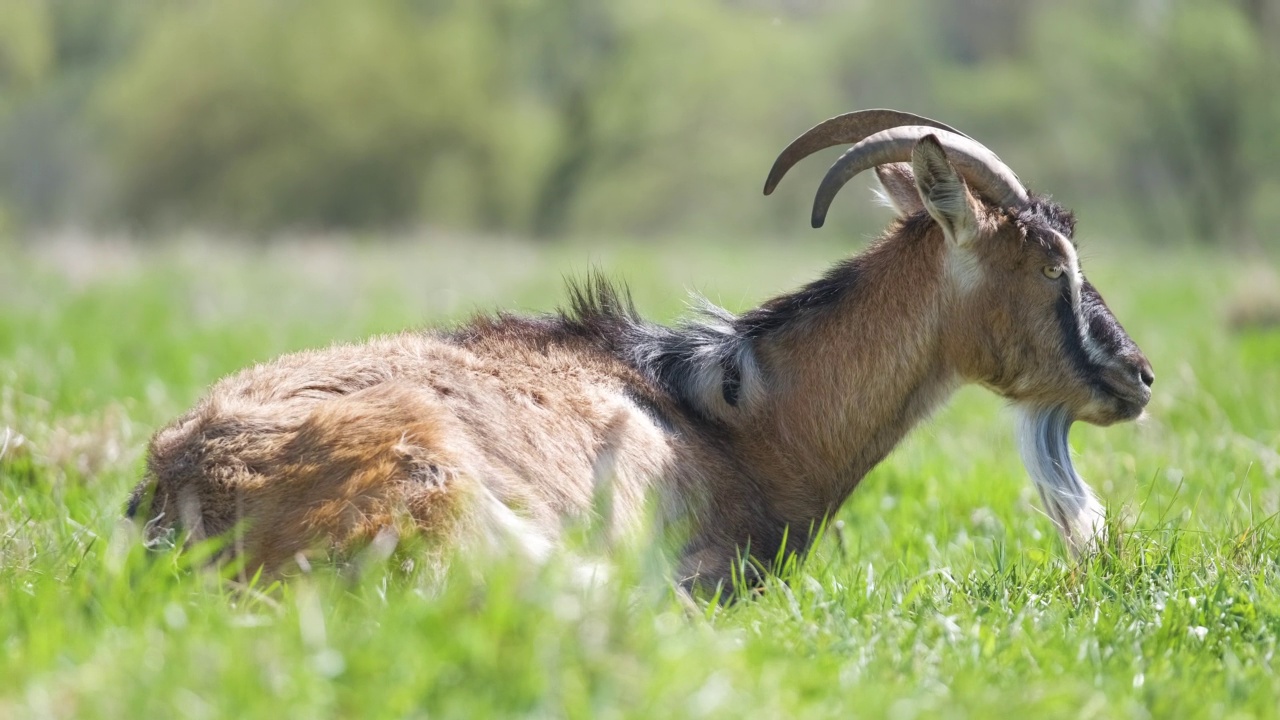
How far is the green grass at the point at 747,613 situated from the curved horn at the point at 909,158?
3.66 feet

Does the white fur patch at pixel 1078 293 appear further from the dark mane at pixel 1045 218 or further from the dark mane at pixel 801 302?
the dark mane at pixel 801 302

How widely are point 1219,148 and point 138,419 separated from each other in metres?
29.3

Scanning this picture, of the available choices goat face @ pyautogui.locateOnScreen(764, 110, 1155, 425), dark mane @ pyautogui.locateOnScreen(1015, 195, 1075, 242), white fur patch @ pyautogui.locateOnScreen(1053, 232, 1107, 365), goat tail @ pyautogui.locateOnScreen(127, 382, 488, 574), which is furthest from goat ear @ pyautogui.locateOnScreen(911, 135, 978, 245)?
goat tail @ pyautogui.locateOnScreen(127, 382, 488, 574)

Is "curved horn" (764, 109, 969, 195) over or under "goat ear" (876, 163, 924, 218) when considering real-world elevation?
over

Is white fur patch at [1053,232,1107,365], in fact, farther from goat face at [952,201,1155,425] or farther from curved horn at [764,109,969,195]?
curved horn at [764,109,969,195]

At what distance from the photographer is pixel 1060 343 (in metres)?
4.18

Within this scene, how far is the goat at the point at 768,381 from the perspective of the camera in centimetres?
352

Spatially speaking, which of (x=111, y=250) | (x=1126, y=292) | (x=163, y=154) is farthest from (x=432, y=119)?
(x=1126, y=292)

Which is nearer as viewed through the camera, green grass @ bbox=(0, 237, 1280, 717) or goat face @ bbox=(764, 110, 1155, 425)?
green grass @ bbox=(0, 237, 1280, 717)

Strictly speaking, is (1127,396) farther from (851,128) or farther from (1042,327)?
(851,128)

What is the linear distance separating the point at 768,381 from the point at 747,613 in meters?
1.27

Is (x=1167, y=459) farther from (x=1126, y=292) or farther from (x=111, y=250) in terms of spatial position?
(x=111, y=250)

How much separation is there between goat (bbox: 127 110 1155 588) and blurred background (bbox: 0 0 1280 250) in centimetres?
2516

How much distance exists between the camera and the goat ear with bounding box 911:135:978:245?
12.6 ft
